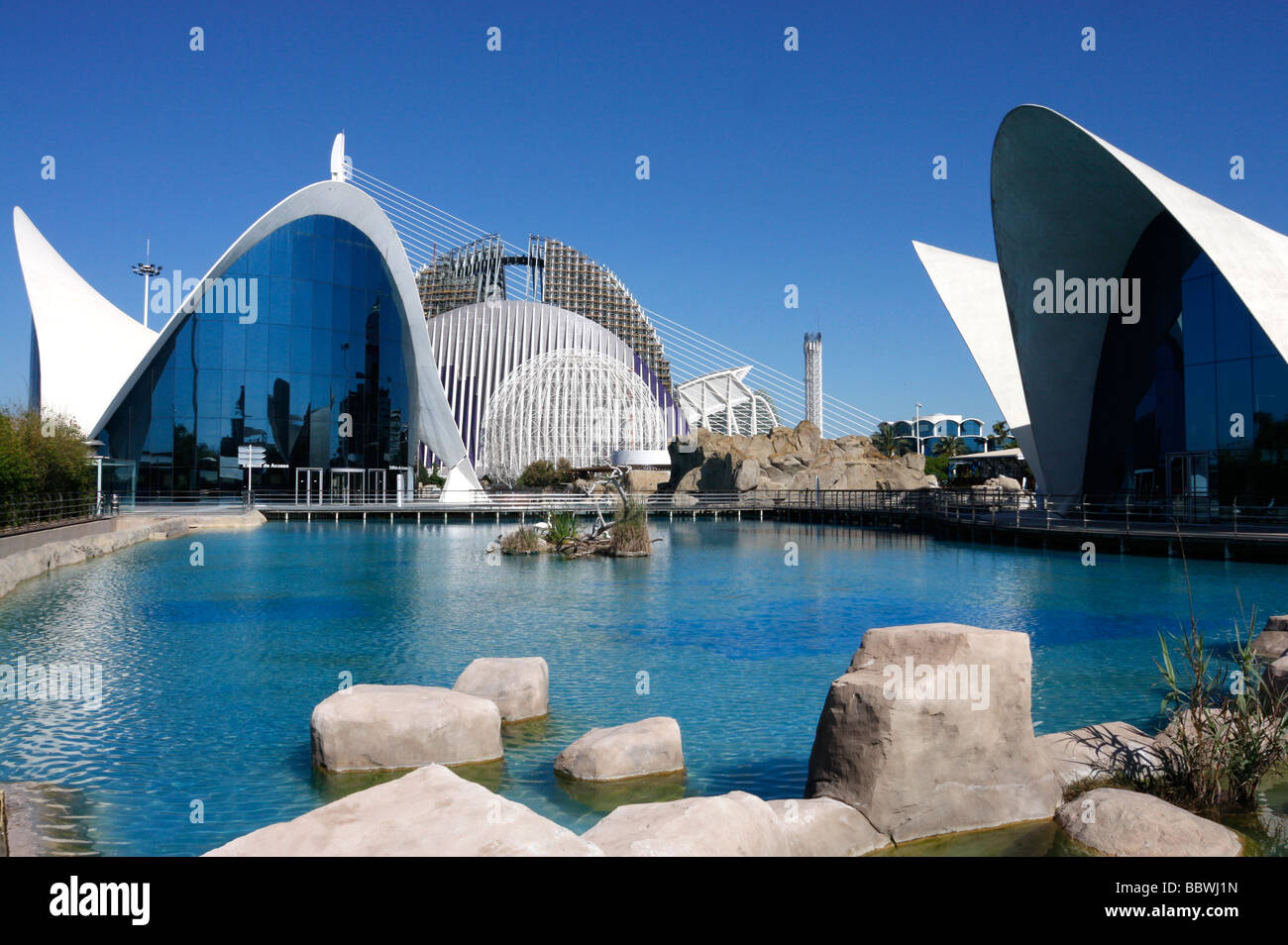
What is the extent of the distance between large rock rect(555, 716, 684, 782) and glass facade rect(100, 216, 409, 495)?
3721 cm

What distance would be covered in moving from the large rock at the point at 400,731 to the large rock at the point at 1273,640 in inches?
308

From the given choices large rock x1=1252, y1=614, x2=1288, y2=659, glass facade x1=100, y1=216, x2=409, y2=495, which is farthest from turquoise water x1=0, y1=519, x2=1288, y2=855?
glass facade x1=100, y1=216, x2=409, y2=495

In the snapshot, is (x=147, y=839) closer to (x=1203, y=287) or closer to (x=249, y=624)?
(x=249, y=624)

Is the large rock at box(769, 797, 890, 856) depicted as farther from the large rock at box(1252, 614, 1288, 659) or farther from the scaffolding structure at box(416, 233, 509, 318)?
the scaffolding structure at box(416, 233, 509, 318)

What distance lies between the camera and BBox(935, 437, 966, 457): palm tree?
9523cm

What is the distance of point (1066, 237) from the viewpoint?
1185 inches

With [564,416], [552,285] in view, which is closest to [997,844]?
[564,416]

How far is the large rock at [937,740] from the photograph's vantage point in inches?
223

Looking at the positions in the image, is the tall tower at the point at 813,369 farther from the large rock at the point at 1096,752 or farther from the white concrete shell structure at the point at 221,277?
the large rock at the point at 1096,752

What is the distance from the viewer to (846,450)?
5581 centimetres

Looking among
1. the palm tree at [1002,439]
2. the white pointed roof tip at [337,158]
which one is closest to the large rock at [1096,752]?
the white pointed roof tip at [337,158]

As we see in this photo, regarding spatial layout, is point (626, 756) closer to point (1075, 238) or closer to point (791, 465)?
point (1075, 238)
